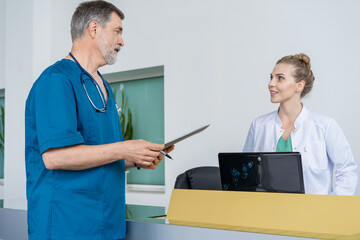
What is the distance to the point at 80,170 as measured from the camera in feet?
4.48

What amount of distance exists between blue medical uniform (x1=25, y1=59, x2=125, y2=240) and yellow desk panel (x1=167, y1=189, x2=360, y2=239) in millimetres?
289

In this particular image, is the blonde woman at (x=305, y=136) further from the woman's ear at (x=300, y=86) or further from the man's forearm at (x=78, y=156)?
the man's forearm at (x=78, y=156)

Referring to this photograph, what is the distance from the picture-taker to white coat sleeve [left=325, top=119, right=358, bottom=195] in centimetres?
211

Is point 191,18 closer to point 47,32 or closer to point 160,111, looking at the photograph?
point 160,111

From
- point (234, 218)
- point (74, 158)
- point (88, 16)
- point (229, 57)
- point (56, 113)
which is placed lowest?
point (234, 218)

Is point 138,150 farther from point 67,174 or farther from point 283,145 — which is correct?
point 283,145

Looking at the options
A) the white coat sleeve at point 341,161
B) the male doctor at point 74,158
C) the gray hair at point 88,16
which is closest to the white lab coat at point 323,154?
the white coat sleeve at point 341,161

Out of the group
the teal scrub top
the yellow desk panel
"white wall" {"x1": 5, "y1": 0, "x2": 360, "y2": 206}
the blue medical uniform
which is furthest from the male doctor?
"white wall" {"x1": 5, "y1": 0, "x2": 360, "y2": 206}

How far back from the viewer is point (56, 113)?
1.31 m

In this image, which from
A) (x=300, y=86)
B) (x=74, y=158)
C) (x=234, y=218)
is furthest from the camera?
(x=300, y=86)

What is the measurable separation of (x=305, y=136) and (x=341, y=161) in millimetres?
234

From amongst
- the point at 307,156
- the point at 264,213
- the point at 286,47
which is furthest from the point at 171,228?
the point at 286,47

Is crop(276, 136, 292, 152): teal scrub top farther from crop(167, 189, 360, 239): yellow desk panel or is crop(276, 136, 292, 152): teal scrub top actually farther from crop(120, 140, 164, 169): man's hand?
crop(120, 140, 164, 169): man's hand

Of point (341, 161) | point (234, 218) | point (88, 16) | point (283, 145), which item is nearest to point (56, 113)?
point (88, 16)
